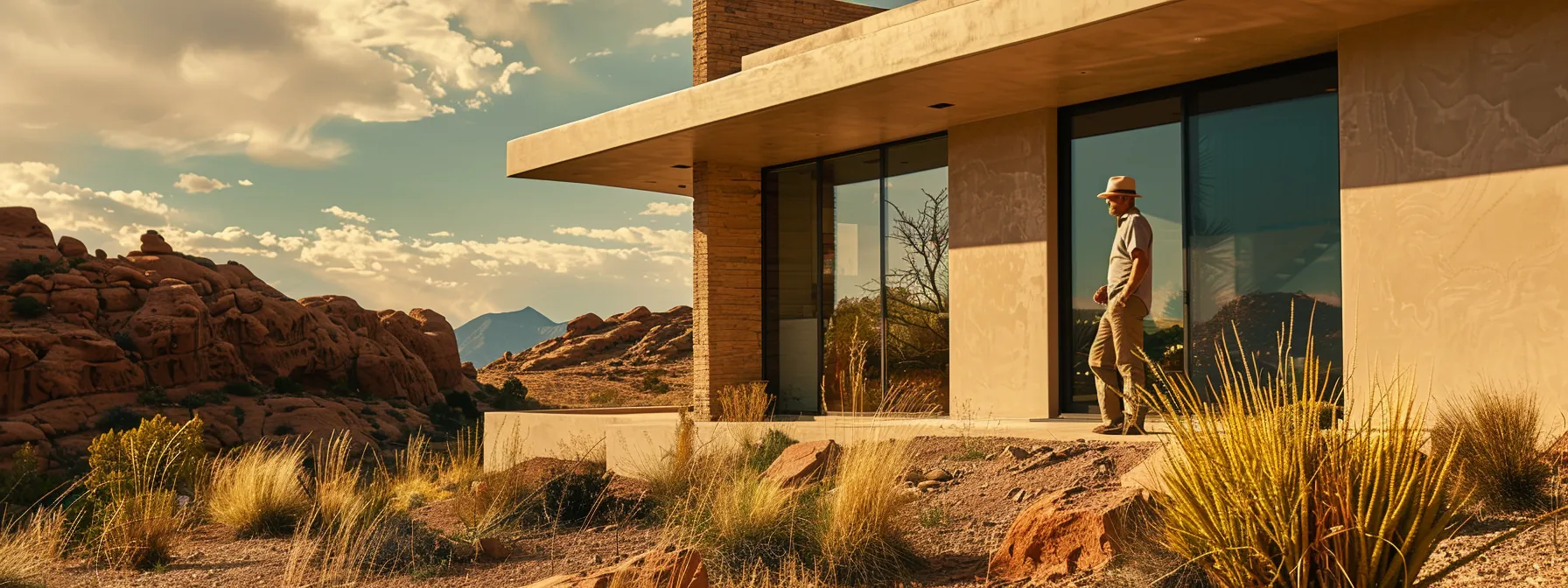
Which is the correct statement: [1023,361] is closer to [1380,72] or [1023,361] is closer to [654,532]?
[1380,72]

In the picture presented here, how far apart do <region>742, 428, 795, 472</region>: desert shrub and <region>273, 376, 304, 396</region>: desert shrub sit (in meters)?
32.6

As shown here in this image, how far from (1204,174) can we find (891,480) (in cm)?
533

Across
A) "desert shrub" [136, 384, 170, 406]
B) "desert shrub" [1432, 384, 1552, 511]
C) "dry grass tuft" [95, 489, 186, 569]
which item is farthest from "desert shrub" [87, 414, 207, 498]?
"desert shrub" [136, 384, 170, 406]

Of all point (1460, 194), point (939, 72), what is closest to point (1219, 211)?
point (1460, 194)

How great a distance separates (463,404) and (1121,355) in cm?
3938

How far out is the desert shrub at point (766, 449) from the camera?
10812 mm

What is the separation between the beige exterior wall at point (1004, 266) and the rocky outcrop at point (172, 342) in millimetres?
27338

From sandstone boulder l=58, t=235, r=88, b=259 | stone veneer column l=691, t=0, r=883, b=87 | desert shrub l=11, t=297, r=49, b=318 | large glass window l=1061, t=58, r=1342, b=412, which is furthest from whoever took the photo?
sandstone boulder l=58, t=235, r=88, b=259

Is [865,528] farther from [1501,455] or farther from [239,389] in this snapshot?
[239,389]

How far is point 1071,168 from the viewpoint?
38.8 ft

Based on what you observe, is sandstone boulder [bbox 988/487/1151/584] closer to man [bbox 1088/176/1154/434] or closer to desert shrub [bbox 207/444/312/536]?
man [bbox 1088/176/1154/434]

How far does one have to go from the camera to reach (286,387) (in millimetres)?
40500

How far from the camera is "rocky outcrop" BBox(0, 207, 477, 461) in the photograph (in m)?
35.5

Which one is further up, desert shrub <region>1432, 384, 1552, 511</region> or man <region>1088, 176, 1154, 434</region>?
man <region>1088, 176, 1154, 434</region>
